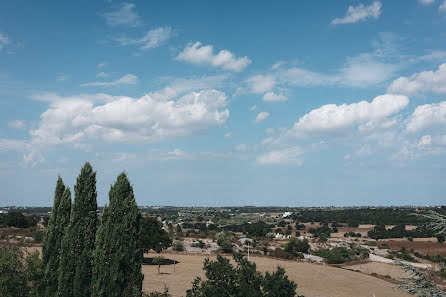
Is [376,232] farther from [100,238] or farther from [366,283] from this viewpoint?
[100,238]

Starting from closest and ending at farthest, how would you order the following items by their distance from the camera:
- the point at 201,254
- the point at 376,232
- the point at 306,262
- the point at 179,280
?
the point at 179,280 → the point at 306,262 → the point at 201,254 → the point at 376,232

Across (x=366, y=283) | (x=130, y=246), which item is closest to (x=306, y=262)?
(x=366, y=283)

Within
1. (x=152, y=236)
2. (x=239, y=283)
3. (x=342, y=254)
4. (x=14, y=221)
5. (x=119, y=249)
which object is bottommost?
(x=342, y=254)

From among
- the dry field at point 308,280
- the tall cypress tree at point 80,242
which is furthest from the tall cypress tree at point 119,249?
the dry field at point 308,280

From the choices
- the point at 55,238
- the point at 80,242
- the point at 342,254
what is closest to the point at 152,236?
the point at 55,238

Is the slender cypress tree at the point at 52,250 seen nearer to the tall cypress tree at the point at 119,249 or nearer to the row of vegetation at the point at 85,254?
the row of vegetation at the point at 85,254

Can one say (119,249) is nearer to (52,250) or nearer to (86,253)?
(86,253)

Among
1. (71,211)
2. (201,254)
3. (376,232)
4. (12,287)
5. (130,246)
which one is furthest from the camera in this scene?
(376,232)
